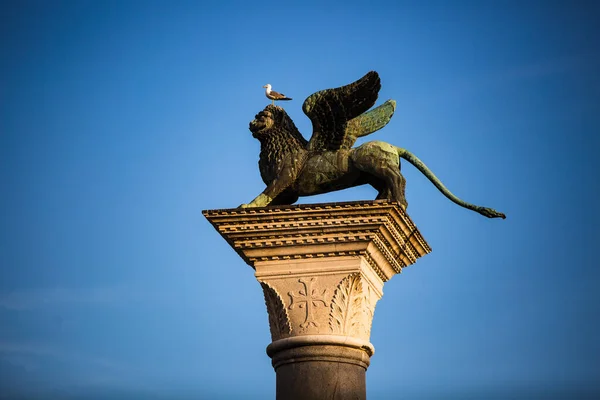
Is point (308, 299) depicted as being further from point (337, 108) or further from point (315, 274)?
point (337, 108)

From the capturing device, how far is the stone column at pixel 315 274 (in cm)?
1318

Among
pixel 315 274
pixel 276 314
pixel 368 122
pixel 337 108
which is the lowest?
pixel 276 314

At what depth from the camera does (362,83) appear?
1413cm

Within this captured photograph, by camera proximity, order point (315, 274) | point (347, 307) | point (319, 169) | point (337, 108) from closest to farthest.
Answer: point (347, 307) < point (315, 274) < point (337, 108) < point (319, 169)

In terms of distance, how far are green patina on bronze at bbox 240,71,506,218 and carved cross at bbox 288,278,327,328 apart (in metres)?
1.44

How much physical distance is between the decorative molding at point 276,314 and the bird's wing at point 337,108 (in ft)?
7.29

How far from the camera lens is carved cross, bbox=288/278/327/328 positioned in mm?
13312

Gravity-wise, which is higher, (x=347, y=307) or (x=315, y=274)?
(x=315, y=274)

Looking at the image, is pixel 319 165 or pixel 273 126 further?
pixel 273 126

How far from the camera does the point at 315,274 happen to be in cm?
1353

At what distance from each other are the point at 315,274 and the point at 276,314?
2.29 ft

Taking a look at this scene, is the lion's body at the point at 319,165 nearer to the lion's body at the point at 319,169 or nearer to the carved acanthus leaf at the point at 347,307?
the lion's body at the point at 319,169

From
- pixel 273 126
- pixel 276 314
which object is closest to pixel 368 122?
pixel 273 126

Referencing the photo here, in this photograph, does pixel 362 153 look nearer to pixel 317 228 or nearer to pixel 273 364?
pixel 317 228
